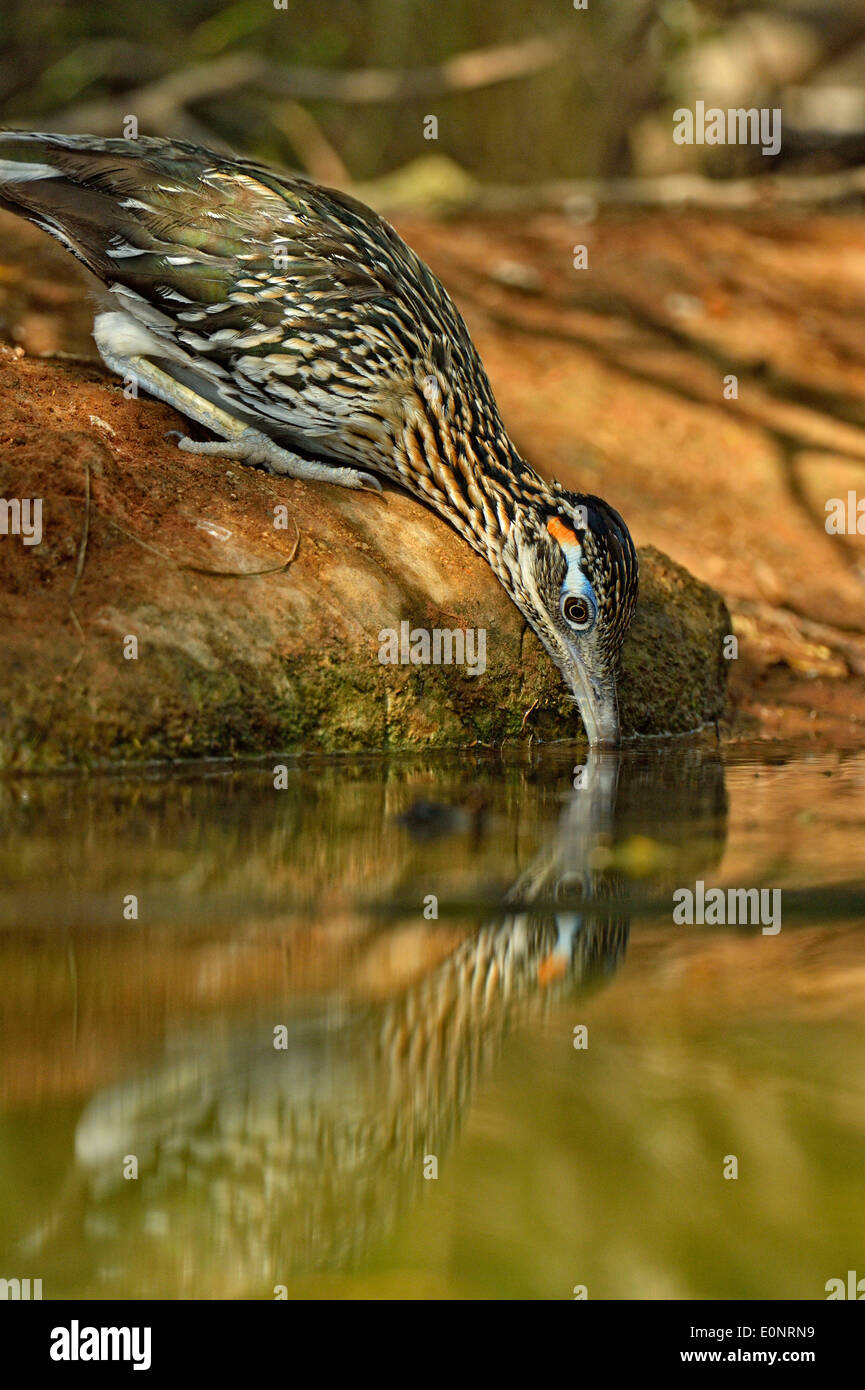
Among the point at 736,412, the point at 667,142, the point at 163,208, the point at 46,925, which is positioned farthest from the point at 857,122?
the point at 46,925

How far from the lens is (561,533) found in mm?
6574

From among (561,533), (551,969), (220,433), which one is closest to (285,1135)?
(551,969)

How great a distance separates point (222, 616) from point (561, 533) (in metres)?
1.61

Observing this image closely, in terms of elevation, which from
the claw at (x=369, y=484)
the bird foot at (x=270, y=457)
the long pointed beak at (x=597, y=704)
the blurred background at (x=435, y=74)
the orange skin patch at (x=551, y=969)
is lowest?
the orange skin patch at (x=551, y=969)

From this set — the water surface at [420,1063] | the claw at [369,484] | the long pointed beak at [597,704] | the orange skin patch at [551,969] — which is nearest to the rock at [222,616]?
the claw at [369,484]

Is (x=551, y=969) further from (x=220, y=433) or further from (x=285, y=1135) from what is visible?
(x=220, y=433)

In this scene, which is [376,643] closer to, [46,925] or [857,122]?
[46,925]

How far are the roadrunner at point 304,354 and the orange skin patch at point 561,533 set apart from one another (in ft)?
0.03

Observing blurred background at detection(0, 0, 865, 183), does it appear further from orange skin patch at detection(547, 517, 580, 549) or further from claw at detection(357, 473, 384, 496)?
orange skin patch at detection(547, 517, 580, 549)

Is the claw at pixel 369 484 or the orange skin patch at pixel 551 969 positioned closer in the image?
the orange skin patch at pixel 551 969

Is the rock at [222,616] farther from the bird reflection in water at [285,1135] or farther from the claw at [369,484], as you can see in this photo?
the bird reflection in water at [285,1135]

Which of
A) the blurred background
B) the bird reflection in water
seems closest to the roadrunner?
the bird reflection in water

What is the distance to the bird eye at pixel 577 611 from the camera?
6.49 m

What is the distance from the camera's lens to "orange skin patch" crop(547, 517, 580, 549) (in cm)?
653
